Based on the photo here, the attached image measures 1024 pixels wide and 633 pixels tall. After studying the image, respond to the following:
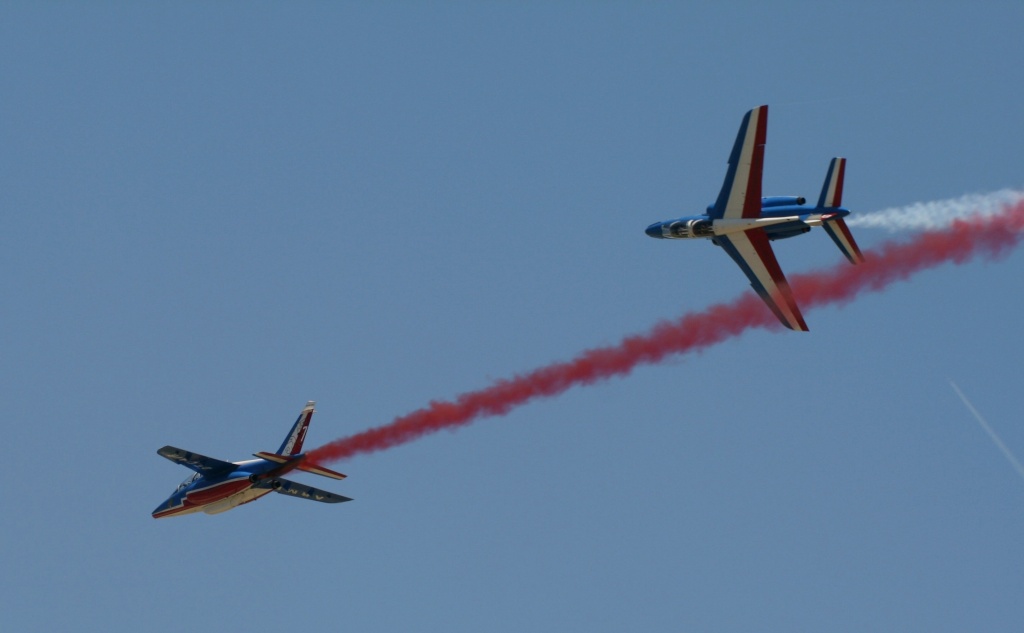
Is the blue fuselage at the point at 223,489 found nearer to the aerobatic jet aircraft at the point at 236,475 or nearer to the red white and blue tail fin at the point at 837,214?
the aerobatic jet aircraft at the point at 236,475

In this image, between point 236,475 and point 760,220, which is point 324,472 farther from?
point 760,220

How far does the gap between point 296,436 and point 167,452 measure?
5742 millimetres

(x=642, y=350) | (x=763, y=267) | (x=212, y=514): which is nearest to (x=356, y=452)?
(x=212, y=514)

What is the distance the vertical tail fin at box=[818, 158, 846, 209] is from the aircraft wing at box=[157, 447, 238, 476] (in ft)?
93.1

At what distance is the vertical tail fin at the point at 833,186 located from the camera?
67688mm

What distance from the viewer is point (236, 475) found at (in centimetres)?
7556

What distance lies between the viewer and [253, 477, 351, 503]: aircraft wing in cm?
7625

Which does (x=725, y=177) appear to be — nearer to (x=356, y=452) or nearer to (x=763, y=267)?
(x=763, y=267)

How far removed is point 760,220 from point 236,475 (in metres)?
25.8

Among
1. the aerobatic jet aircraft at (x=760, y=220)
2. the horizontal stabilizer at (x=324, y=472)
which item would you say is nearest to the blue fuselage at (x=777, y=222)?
the aerobatic jet aircraft at (x=760, y=220)

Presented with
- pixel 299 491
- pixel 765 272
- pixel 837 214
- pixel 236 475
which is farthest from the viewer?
pixel 299 491

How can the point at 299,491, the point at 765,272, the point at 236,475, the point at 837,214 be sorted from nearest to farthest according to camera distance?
1. the point at 837,214
2. the point at 765,272
3. the point at 236,475
4. the point at 299,491

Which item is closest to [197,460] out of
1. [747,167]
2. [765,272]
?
[765,272]

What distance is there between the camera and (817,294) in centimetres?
6956
